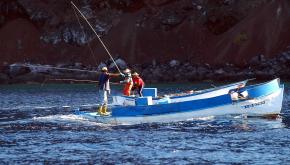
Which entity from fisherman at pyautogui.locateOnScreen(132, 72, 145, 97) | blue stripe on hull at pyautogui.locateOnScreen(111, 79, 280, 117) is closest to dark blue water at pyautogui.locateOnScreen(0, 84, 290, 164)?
blue stripe on hull at pyautogui.locateOnScreen(111, 79, 280, 117)

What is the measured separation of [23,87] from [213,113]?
157 feet

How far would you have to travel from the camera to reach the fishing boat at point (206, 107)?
4759cm

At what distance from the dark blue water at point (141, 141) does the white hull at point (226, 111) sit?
542 millimetres

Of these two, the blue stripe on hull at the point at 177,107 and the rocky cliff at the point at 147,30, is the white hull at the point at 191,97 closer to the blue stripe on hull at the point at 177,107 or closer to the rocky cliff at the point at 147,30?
the blue stripe on hull at the point at 177,107

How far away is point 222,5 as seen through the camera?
11225 cm

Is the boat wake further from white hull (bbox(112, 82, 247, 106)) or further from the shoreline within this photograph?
the shoreline

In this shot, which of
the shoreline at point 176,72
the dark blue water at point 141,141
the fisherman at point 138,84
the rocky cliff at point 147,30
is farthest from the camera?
the rocky cliff at point 147,30

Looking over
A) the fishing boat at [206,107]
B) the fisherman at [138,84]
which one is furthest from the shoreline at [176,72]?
the fishing boat at [206,107]

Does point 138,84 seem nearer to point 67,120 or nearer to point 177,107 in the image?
point 177,107

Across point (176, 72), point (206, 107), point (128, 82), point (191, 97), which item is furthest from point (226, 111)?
point (176, 72)

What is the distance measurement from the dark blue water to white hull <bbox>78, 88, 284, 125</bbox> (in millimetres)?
542

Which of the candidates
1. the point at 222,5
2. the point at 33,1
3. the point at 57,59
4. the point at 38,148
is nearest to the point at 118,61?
the point at 57,59

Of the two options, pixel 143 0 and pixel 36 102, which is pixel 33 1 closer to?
pixel 143 0

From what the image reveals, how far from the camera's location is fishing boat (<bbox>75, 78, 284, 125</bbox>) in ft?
156
